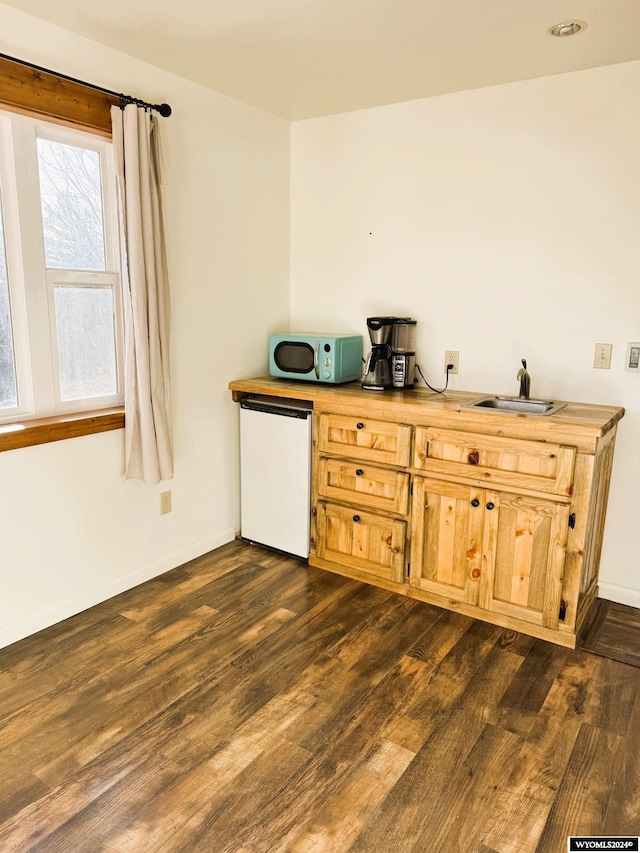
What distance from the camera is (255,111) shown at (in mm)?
3420

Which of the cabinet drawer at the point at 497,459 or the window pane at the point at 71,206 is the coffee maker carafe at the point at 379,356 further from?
the window pane at the point at 71,206

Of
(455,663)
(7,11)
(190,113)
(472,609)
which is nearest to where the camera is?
(7,11)

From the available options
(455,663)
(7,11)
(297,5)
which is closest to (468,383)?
(455,663)

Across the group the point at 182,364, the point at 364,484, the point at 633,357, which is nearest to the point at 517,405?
the point at 633,357

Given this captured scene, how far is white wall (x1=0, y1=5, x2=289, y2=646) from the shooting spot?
252cm

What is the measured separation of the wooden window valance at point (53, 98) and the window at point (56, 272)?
0.06m

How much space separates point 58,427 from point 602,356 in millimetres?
2501

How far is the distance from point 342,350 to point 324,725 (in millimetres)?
1915

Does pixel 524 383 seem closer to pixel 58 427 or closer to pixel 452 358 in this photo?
pixel 452 358

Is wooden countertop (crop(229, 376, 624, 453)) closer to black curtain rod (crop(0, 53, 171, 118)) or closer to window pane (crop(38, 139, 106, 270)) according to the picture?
window pane (crop(38, 139, 106, 270))

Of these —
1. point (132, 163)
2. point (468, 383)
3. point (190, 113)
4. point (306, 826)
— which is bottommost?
point (306, 826)

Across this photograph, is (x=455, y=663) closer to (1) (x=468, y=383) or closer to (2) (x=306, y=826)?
(2) (x=306, y=826)

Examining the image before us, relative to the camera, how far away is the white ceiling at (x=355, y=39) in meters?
2.21

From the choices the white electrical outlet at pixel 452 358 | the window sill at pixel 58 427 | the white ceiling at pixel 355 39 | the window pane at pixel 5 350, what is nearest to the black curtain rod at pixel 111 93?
the white ceiling at pixel 355 39
